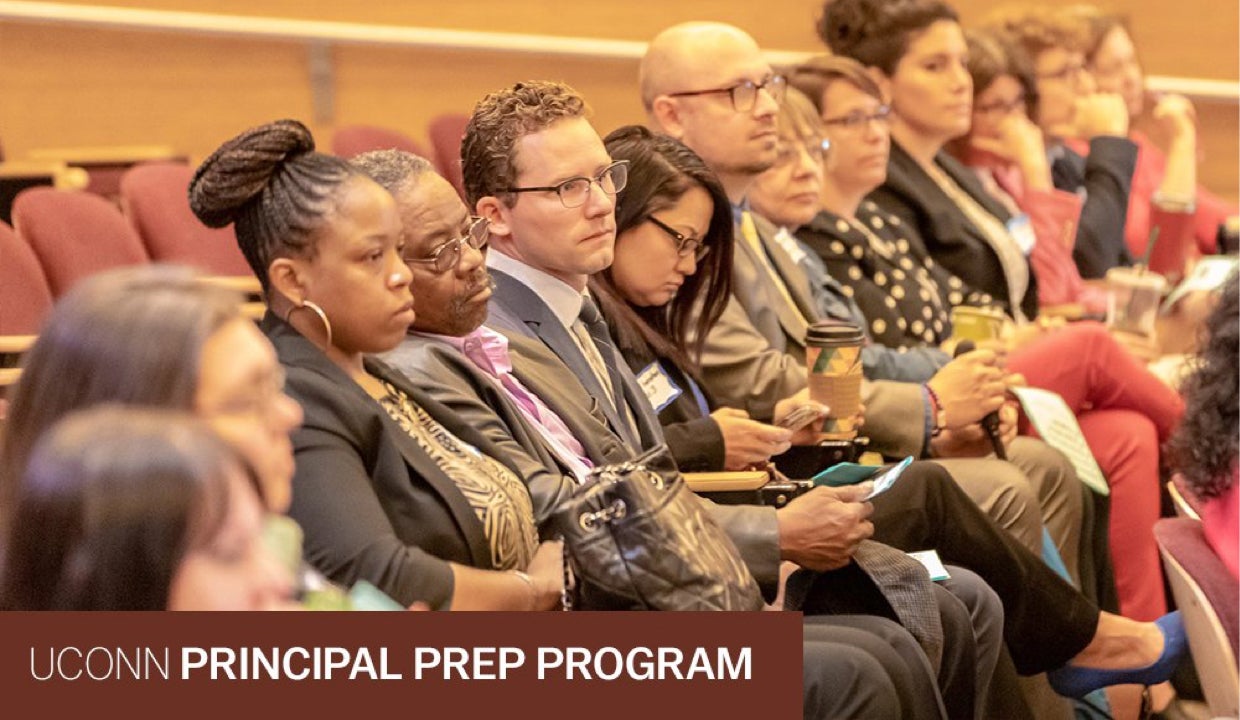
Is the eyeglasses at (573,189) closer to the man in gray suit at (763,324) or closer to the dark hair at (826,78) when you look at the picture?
the man in gray suit at (763,324)

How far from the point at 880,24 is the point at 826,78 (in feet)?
1.48

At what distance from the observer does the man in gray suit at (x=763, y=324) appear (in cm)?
306

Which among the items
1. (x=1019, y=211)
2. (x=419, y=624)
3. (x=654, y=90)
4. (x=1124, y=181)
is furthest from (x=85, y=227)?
(x=1124, y=181)

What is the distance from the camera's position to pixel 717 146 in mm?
3258

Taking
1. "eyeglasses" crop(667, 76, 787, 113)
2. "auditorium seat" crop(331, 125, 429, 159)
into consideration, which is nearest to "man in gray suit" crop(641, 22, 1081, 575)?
"eyeglasses" crop(667, 76, 787, 113)

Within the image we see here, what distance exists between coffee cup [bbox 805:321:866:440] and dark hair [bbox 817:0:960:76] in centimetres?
147

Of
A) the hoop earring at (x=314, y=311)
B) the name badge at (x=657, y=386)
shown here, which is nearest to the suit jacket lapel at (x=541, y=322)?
the name badge at (x=657, y=386)

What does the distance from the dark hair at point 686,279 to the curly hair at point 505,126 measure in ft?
0.96

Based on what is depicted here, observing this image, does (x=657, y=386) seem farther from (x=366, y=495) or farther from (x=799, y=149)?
(x=366, y=495)

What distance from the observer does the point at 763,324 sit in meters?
3.23

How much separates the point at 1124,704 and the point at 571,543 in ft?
4.71

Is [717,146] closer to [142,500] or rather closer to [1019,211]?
[1019,211]

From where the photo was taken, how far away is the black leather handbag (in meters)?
1.81

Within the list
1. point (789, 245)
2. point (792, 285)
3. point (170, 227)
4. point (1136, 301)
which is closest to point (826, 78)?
point (789, 245)
